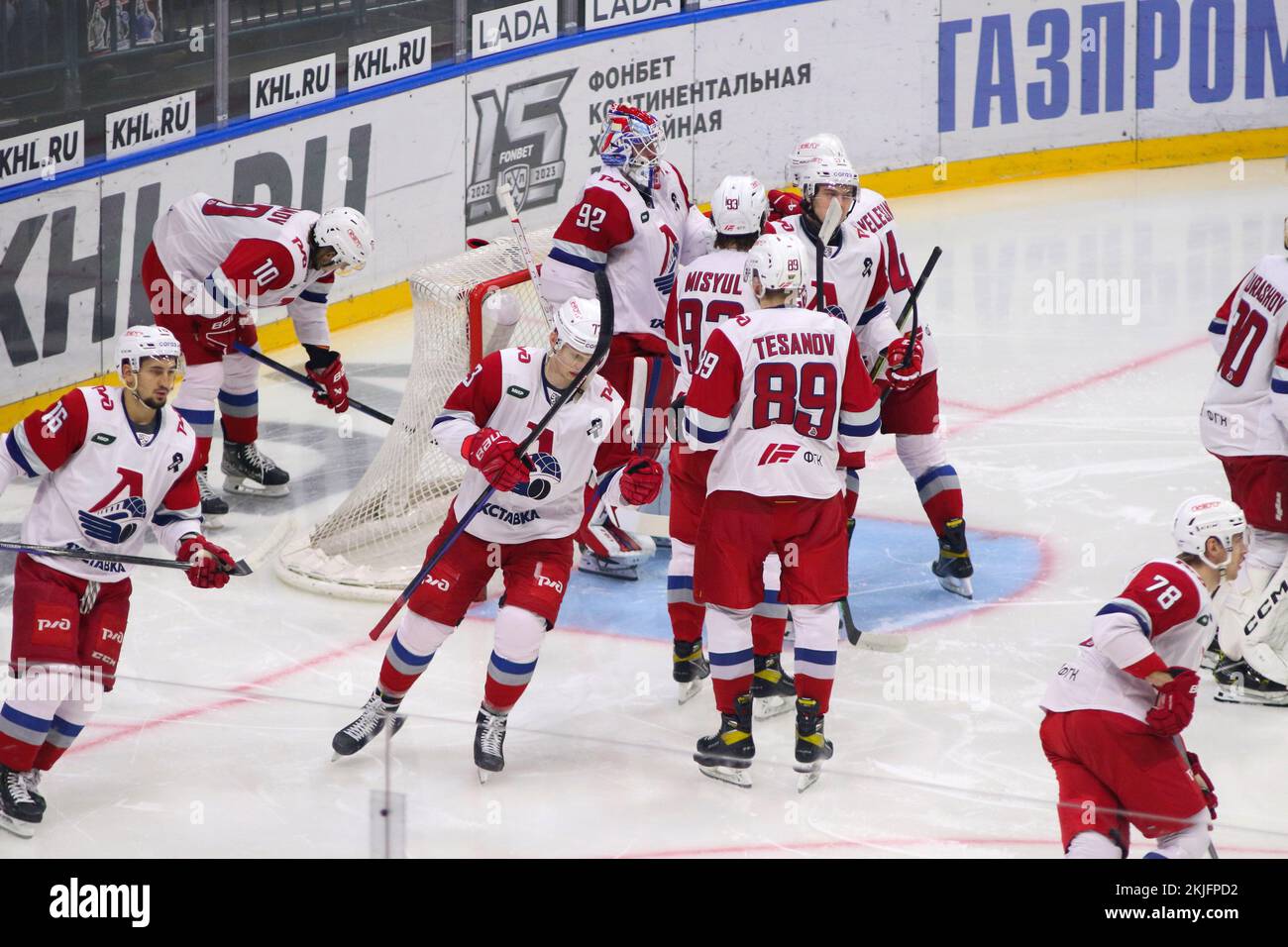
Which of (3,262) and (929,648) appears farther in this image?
(3,262)

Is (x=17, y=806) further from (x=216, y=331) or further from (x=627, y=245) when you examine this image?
(x=627, y=245)

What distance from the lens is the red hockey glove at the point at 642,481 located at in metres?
4.49

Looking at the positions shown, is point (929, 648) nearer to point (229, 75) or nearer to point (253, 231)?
point (253, 231)

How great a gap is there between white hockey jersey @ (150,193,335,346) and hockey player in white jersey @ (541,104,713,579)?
2.72ft

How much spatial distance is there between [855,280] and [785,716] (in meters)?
1.20

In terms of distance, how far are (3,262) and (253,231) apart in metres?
1.36

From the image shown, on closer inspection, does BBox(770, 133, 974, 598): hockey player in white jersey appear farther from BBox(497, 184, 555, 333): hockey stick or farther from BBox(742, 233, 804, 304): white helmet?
BBox(742, 233, 804, 304): white helmet

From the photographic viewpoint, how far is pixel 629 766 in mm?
3527

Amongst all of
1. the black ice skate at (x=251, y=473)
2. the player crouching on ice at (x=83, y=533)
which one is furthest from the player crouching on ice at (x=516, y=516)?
the black ice skate at (x=251, y=473)

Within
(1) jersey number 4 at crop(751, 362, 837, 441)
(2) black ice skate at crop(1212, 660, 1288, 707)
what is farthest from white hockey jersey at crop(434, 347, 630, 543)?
(2) black ice skate at crop(1212, 660, 1288, 707)

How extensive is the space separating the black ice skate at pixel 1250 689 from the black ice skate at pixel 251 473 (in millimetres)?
3205

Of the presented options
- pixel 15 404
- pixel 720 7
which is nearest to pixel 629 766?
pixel 15 404

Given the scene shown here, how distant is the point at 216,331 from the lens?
6.04 meters

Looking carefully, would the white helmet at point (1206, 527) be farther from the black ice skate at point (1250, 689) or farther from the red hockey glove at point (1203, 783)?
the black ice skate at point (1250, 689)
